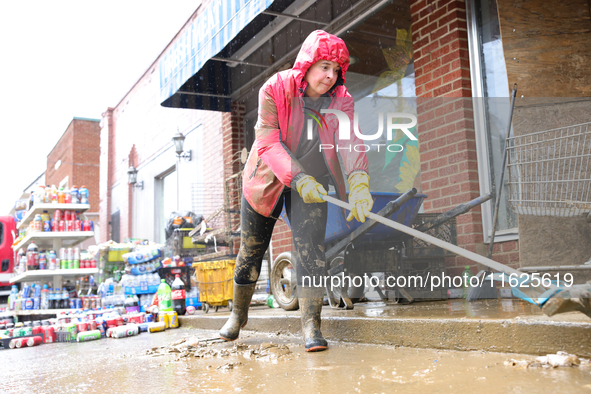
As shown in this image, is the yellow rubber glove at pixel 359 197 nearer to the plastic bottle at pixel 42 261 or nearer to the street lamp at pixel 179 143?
the plastic bottle at pixel 42 261

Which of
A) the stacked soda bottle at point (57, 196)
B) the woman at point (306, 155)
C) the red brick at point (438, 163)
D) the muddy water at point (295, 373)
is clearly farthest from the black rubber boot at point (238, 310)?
the stacked soda bottle at point (57, 196)

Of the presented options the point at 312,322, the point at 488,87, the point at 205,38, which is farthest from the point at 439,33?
the point at 312,322

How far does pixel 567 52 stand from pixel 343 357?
9.66ft

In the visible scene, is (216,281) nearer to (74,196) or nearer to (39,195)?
(74,196)

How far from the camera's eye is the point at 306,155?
2.93 meters

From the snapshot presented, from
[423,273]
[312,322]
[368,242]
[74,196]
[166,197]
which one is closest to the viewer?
[312,322]

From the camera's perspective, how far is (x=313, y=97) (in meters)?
2.90

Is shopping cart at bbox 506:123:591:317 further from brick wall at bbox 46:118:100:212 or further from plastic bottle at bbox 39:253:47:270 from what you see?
brick wall at bbox 46:118:100:212

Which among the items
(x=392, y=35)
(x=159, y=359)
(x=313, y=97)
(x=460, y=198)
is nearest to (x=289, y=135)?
(x=313, y=97)

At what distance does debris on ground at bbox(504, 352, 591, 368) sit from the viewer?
76.6 inches

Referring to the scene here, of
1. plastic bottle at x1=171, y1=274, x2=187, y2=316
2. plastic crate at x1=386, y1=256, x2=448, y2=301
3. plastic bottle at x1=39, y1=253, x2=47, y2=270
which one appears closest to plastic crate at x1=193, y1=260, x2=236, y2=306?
plastic bottle at x1=171, y1=274, x2=187, y2=316

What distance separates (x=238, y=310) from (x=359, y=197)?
1208 mm

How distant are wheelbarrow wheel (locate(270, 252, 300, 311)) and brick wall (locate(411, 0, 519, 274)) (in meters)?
1.40

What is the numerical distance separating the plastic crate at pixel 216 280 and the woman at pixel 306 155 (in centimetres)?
254
